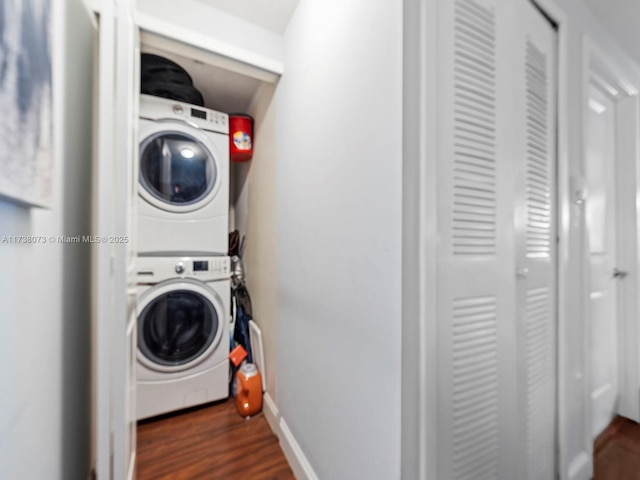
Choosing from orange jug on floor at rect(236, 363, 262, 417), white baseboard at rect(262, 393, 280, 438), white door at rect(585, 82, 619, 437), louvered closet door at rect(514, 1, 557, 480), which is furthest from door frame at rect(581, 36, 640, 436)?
orange jug on floor at rect(236, 363, 262, 417)

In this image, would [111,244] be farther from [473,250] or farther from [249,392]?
[249,392]

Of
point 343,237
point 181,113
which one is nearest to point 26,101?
point 343,237

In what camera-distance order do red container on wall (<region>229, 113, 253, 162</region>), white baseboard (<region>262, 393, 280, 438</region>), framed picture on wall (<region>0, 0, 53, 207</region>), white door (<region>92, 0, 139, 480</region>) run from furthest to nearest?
red container on wall (<region>229, 113, 253, 162</region>), white baseboard (<region>262, 393, 280, 438</region>), white door (<region>92, 0, 139, 480</region>), framed picture on wall (<region>0, 0, 53, 207</region>)

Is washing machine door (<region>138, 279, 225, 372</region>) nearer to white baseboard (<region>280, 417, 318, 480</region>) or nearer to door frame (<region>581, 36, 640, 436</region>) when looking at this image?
white baseboard (<region>280, 417, 318, 480</region>)

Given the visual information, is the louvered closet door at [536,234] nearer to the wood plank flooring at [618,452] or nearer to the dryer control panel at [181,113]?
the wood plank flooring at [618,452]

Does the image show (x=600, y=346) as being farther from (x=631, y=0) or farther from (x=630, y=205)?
(x=631, y=0)

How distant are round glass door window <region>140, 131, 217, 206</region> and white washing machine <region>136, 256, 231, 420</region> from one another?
448 mm

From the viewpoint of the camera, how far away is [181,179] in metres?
1.74

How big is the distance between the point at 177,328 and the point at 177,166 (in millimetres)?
1099

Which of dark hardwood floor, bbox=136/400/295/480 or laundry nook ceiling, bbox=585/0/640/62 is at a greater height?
laundry nook ceiling, bbox=585/0/640/62

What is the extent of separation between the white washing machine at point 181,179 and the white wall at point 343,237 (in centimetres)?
71

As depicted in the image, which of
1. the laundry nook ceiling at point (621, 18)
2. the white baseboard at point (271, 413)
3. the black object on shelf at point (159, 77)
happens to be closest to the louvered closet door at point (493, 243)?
the laundry nook ceiling at point (621, 18)

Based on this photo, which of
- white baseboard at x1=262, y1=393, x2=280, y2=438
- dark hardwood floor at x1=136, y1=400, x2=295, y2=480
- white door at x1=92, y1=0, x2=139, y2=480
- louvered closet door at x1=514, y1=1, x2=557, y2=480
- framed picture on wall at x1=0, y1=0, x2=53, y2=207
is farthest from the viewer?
white baseboard at x1=262, y1=393, x2=280, y2=438

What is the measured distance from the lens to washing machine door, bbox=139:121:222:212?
5.33ft
